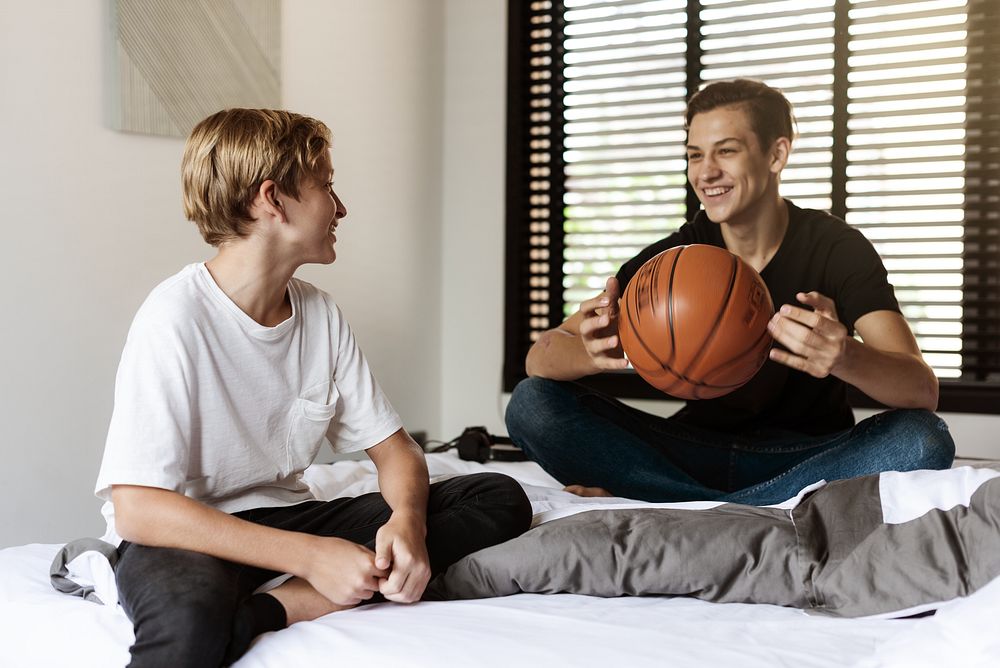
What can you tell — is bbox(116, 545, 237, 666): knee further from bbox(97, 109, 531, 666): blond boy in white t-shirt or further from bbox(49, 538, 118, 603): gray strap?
bbox(49, 538, 118, 603): gray strap

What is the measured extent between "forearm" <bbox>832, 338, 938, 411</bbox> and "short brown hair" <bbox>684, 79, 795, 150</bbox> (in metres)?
0.68

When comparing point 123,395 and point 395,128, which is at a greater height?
point 395,128

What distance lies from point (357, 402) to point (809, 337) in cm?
75

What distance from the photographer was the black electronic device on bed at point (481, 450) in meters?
2.49

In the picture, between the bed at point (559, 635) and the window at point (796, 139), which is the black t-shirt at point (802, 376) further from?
the window at point (796, 139)

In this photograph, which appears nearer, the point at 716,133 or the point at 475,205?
the point at 716,133

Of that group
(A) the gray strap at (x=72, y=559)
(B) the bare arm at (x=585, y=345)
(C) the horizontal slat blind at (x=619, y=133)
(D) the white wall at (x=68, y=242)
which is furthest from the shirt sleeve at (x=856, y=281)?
(D) the white wall at (x=68, y=242)

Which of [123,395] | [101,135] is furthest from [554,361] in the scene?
[101,135]

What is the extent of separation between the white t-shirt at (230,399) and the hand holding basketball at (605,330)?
0.40 meters

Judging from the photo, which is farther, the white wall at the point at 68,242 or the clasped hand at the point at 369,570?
the white wall at the point at 68,242

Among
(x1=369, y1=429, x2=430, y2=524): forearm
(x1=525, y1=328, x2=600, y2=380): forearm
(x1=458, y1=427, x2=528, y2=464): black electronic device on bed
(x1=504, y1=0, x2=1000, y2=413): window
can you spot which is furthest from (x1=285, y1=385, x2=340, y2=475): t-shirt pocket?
(x1=504, y1=0, x2=1000, y2=413): window

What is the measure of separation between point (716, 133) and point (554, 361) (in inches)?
26.6

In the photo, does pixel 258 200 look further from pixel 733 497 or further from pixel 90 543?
pixel 733 497

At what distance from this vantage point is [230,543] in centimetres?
119
